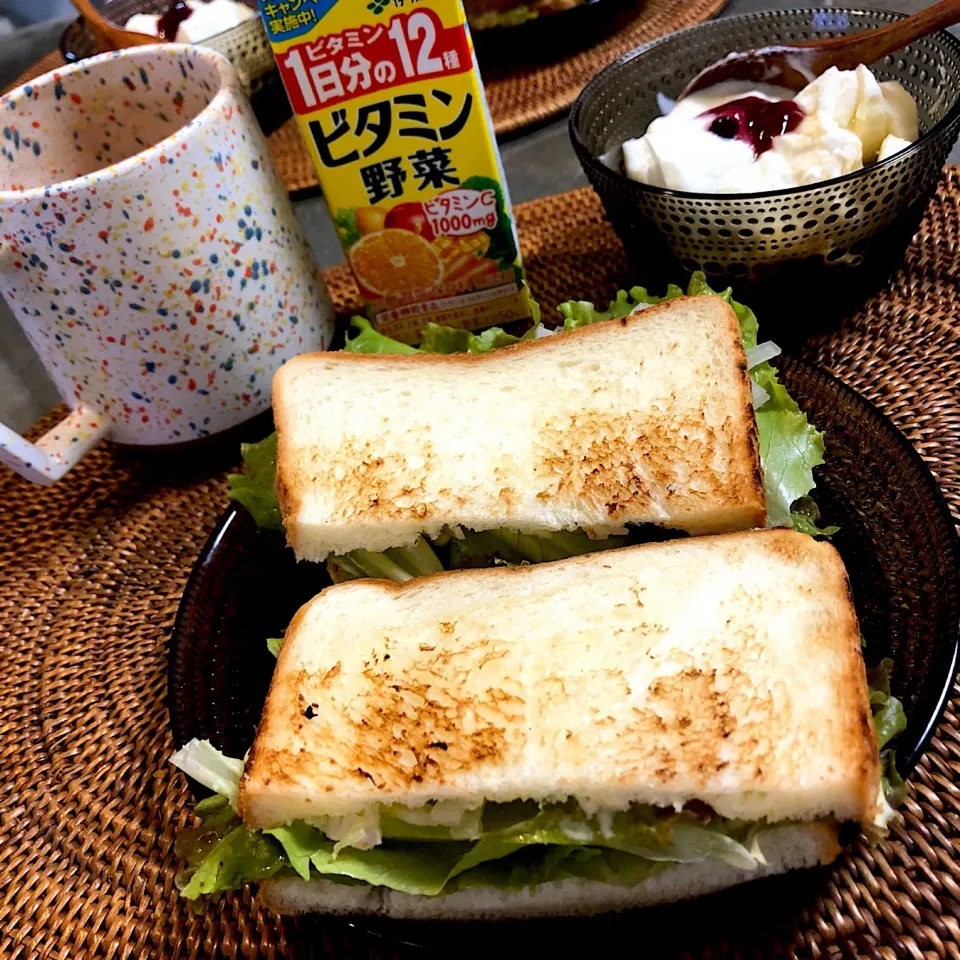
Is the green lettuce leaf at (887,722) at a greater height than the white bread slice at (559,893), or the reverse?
the green lettuce leaf at (887,722)

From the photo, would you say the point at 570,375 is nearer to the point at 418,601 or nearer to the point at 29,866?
the point at 418,601

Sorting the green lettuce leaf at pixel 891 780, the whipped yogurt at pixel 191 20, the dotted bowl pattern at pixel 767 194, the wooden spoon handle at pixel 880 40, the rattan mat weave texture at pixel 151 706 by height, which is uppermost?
the whipped yogurt at pixel 191 20

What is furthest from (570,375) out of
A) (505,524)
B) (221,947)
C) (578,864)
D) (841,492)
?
(221,947)

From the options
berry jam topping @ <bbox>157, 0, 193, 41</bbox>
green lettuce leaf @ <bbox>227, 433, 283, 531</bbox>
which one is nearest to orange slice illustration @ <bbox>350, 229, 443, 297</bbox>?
green lettuce leaf @ <bbox>227, 433, 283, 531</bbox>

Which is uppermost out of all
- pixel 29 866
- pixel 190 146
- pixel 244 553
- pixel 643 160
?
pixel 190 146

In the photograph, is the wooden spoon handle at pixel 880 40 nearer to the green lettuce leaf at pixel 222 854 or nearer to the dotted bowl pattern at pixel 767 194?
the dotted bowl pattern at pixel 767 194

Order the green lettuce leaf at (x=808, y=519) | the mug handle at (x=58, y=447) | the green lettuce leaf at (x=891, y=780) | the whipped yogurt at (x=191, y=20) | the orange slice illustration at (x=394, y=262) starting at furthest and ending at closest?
1. the whipped yogurt at (x=191, y=20)
2. the orange slice illustration at (x=394, y=262)
3. the mug handle at (x=58, y=447)
4. the green lettuce leaf at (x=808, y=519)
5. the green lettuce leaf at (x=891, y=780)

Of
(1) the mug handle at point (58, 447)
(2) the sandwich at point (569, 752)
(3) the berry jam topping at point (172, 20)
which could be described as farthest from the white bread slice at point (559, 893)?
(3) the berry jam topping at point (172, 20)

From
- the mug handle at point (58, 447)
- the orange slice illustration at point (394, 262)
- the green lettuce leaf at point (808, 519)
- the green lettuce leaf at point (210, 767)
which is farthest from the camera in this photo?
the orange slice illustration at point (394, 262)
